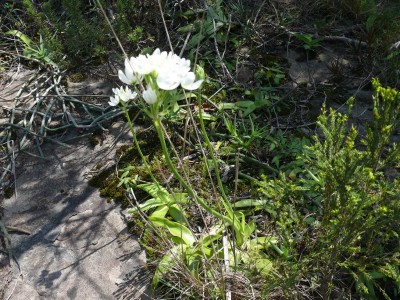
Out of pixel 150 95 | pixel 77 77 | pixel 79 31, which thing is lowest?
pixel 77 77

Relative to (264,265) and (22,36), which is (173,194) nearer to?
(264,265)

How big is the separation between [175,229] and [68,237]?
2.10 feet

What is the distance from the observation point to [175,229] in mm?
2488

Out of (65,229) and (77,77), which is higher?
(77,77)

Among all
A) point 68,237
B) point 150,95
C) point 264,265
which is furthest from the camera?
point 68,237

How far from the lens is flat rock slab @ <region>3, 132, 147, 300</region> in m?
2.47

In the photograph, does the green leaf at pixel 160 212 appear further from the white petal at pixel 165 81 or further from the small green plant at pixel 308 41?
the small green plant at pixel 308 41

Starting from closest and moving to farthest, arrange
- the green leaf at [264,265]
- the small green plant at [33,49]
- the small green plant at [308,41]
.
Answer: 1. the green leaf at [264,265]
2. the small green plant at [308,41]
3. the small green plant at [33,49]

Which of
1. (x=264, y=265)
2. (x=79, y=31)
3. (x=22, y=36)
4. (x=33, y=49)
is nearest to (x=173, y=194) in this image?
(x=264, y=265)

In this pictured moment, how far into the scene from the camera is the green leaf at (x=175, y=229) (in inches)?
97.0

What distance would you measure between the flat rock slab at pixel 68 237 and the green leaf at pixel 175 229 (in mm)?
208

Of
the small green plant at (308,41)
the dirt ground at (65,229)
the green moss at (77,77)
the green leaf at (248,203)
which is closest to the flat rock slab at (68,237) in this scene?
the dirt ground at (65,229)

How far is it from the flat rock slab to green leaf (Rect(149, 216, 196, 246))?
0.68 ft

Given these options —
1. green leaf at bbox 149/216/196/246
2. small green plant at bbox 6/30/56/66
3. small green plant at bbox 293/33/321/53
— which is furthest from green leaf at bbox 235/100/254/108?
small green plant at bbox 6/30/56/66
